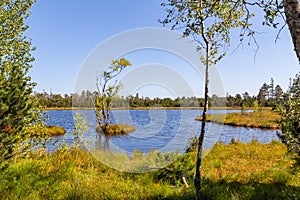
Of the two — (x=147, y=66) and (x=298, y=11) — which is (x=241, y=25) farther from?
(x=147, y=66)

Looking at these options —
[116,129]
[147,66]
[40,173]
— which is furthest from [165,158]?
[116,129]

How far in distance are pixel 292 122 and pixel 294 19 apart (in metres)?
3.54

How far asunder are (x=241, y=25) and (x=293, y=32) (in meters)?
2.41

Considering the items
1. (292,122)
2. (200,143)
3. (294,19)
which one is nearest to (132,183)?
(200,143)

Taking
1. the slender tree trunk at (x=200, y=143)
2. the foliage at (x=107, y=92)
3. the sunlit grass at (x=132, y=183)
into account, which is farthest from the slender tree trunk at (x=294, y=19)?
the foliage at (x=107, y=92)

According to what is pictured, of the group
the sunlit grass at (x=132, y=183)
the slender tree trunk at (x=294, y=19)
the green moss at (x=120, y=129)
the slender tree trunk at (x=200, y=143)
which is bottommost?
the green moss at (x=120, y=129)

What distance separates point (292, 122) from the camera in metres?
4.93

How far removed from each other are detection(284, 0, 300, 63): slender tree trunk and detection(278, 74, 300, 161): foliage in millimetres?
3430

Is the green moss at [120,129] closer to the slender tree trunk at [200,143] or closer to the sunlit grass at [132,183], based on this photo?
the sunlit grass at [132,183]

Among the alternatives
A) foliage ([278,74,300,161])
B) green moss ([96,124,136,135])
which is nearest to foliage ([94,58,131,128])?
green moss ([96,124,136,135])

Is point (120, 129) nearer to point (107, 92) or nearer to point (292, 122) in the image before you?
point (107, 92)

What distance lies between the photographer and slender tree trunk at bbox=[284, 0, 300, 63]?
2035 millimetres

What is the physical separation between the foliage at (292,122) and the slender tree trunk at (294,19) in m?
3.43

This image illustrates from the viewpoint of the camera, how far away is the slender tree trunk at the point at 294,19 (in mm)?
2035
